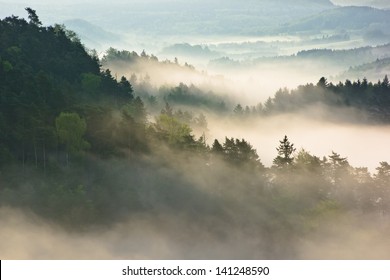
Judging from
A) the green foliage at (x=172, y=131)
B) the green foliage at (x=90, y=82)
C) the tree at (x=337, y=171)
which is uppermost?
the green foliage at (x=90, y=82)

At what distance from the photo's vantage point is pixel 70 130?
73125 mm

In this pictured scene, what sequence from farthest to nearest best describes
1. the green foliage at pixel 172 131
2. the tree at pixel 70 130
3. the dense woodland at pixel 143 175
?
1. the green foliage at pixel 172 131
2. the tree at pixel 70 130
3. the dense woodland at pixel 143 175

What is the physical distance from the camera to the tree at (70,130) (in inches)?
2879

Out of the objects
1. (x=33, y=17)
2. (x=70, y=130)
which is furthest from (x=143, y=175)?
(x=33, y=17)

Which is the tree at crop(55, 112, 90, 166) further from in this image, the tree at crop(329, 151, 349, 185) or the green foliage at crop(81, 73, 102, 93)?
the tree at crop(329, 151, 349, 185)

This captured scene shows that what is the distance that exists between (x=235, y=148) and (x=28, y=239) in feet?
115

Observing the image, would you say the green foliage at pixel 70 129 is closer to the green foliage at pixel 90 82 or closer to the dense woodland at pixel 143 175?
the dense woodland at pixel 143 175

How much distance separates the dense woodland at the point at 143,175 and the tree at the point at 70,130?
0.13 metres

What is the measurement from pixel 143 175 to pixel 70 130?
12497mm

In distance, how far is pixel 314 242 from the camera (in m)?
75.9

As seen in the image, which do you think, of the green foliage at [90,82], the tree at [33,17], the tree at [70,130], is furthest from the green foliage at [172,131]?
the tree at [33,17]

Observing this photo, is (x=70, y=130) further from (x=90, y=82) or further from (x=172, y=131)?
(x=90, y=82)

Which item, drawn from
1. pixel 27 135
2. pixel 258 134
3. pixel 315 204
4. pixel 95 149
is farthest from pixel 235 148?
pixel 258 134

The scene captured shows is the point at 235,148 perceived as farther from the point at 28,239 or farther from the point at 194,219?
the point at 28,239
